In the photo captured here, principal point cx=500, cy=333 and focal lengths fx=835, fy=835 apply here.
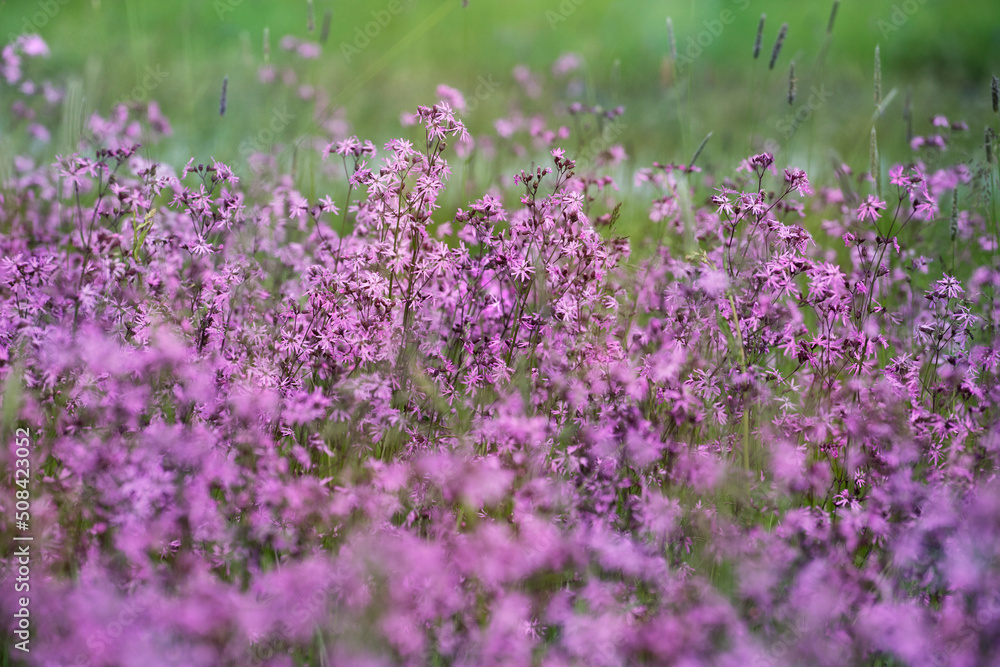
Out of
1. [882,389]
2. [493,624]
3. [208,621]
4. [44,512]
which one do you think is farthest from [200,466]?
[882,389]

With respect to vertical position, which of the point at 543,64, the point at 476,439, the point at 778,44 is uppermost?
the point at 543,64

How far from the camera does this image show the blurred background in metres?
8.53

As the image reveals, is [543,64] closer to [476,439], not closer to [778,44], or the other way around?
[778,44]

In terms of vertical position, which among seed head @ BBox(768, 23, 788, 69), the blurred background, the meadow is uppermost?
the blurred background

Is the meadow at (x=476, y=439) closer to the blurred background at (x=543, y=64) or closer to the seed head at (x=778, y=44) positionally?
the seed head at (x=778, y=44)

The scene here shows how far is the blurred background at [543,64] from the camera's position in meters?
8.53

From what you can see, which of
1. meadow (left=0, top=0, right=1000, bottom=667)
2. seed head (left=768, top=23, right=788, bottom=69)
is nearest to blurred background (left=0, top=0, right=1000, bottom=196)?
seed head (left=768, top=23, right=788, bottom=69)

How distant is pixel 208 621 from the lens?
2072 mm

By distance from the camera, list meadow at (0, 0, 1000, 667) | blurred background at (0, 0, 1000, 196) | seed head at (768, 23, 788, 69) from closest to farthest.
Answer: meadow at (0, 0, 1000, 667) → seed head at (768, 23, 788, 69) → blurred background at (0, 0, 1000, 196)

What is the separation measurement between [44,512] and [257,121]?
21.6ft

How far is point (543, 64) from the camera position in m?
11.7

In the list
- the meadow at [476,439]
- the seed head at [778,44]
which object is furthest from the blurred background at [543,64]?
the meadow at [476,439]

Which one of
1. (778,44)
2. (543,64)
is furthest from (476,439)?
(543,64)

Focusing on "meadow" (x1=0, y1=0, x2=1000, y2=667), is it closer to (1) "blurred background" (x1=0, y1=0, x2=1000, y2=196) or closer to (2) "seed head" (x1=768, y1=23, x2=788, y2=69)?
(2) "seed head" (x1=768, y1=23, x2=788, y2=69)
